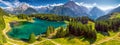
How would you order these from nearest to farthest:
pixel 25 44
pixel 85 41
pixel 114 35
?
pixel 25 44 < pixel 85 41 < pixel 114 35

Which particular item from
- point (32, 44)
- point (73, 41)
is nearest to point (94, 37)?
point (73, 41)

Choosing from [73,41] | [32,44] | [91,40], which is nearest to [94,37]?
[91,40]

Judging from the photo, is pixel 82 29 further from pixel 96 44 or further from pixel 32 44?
pixel 32 44

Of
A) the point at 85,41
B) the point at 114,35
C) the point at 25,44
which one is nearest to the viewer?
the point at 25,44

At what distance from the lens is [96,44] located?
172 meters

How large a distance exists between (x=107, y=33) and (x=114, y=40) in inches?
753

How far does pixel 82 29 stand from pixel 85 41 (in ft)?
43.3

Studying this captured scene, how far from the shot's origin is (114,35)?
7628 inches

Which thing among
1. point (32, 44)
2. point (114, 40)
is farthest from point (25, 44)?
point (114, 40)

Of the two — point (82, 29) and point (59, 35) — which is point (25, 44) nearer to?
point (59, 35)

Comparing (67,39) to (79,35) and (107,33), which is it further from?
(107,33)

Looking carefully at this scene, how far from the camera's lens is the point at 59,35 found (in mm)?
182500

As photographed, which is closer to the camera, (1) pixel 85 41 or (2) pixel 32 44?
(2) pixel 32 44

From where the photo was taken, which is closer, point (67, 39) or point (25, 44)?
point (25, 44)
